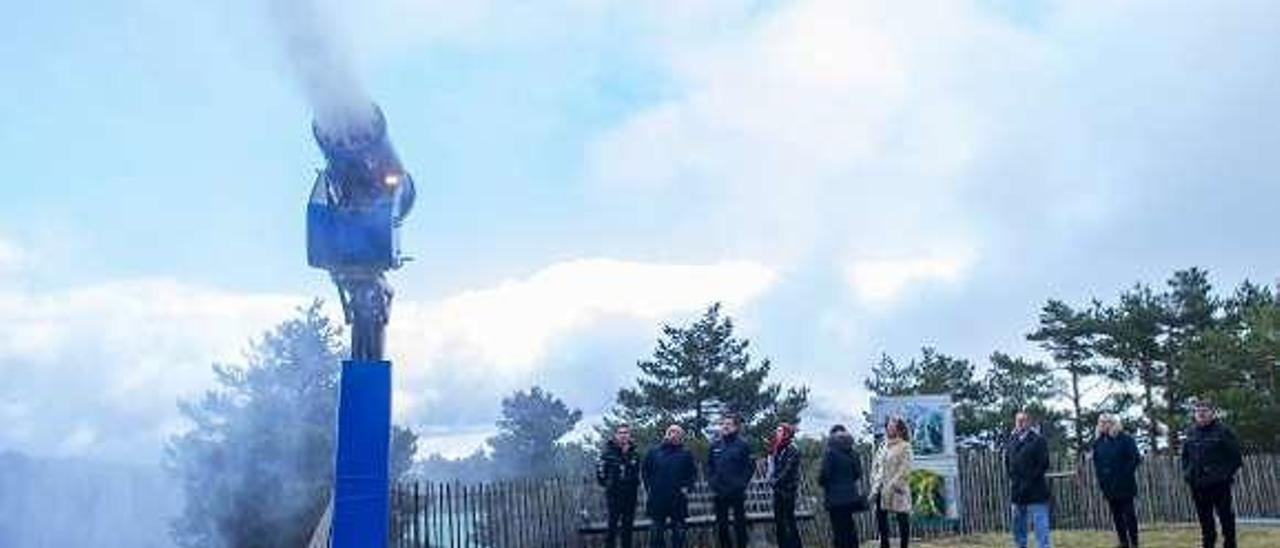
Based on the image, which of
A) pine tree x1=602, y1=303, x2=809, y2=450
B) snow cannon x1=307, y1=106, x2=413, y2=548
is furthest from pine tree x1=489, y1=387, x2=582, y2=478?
snow cannon x1=307, y1=106, x2=413, y2=548

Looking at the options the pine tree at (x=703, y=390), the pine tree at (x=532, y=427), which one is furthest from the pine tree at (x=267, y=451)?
the pine tree at (x=532, y=427)

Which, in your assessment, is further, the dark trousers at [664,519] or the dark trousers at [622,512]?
the dark trousers at [622,512]

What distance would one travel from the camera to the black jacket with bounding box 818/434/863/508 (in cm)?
1402

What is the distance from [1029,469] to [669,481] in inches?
163

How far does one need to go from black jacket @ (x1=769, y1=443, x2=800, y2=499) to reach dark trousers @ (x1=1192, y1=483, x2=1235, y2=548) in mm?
4247

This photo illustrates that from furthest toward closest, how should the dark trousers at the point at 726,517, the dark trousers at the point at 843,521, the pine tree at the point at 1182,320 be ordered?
the pine tree at the point at 1182,320 < the dark trousers at the point at 726,517 < the dark trousers at the point at 843,521

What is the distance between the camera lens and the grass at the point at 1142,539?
1645 cm

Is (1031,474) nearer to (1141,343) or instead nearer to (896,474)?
(896,474)

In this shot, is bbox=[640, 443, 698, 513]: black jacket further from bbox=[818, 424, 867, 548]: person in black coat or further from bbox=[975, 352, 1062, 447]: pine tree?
bbox=[975, 352, 1062, 447]: pine tree

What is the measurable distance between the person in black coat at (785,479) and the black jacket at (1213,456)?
13.8 ft

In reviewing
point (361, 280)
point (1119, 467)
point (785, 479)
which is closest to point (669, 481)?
point (785, 479)

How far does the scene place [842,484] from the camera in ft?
46.0

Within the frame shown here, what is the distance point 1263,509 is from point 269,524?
2308cm

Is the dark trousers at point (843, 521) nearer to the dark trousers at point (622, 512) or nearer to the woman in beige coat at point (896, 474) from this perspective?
the woman in beige coat at point (896, 474)
